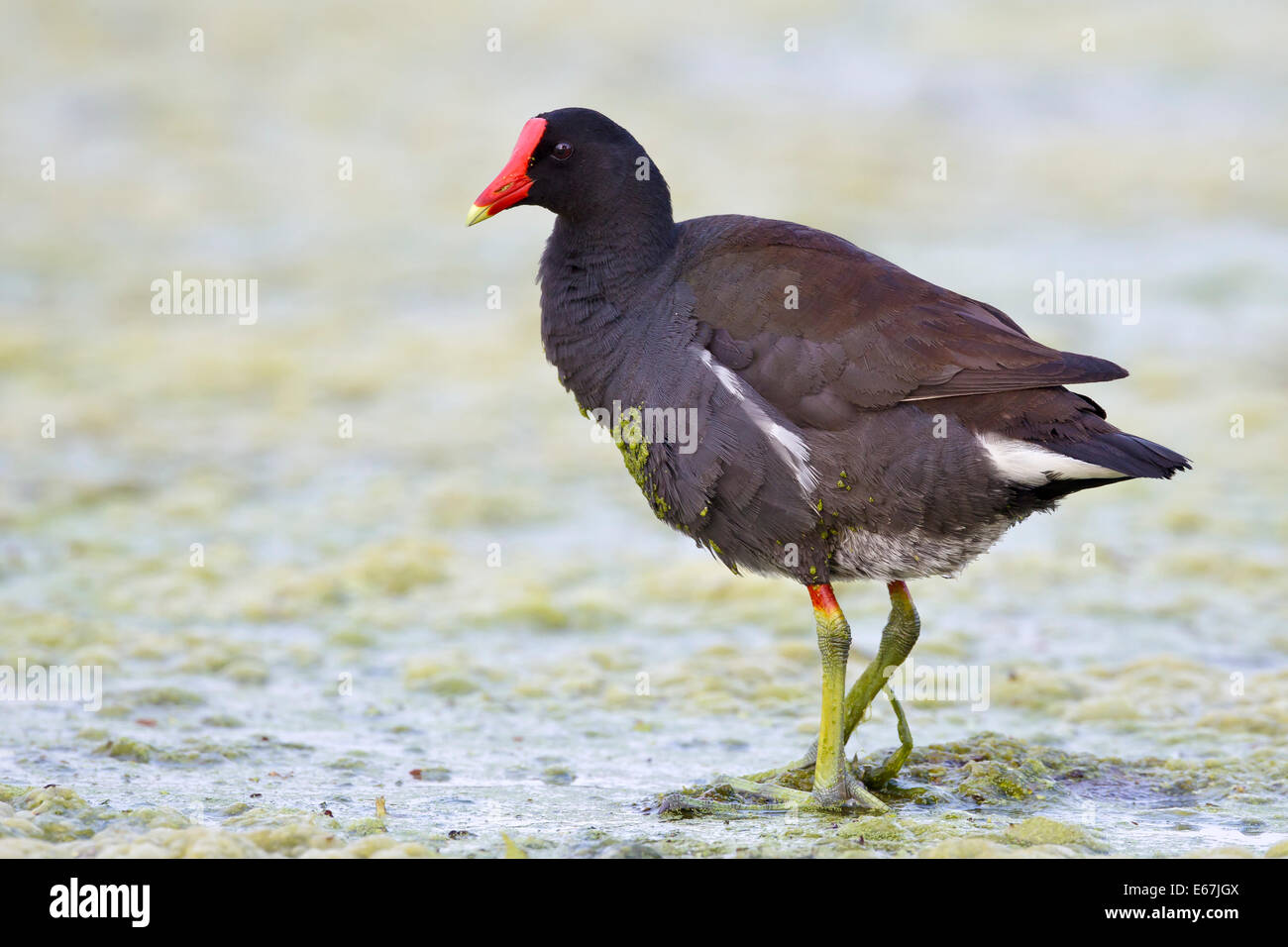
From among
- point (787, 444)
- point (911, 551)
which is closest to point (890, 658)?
point (911, 551)

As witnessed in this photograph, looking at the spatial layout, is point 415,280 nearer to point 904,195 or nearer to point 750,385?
point 904,195

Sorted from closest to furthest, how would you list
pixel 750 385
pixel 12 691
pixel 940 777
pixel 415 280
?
pixel 750 385 → pixel 940 777 → pixel 12 691 → pixel 415 280

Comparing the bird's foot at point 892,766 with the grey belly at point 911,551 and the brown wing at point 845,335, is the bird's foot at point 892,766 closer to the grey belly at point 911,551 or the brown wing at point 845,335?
the grey belly at point 911,551

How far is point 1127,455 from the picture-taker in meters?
4.28

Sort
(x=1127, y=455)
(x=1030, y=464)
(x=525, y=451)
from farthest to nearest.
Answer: (x=525, y=451) < (x=1030, y=464) < (x=1127, y=455)

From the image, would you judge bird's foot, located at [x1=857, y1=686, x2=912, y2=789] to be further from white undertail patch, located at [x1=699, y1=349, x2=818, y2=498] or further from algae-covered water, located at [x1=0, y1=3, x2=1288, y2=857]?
white undertail patch, located at [x1=699, y1=349, x2=818, y2=498]

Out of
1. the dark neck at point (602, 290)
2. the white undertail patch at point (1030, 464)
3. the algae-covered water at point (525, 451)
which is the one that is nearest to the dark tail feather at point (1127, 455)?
the white undertail patch at point (1030, 464)

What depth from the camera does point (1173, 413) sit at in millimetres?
10062

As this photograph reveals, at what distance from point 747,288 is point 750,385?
34cm

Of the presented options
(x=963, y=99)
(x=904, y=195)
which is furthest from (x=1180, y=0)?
(x=904, y=195)

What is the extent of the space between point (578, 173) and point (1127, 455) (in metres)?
2.13

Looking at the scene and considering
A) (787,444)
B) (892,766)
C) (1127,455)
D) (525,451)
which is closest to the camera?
(1127,455)

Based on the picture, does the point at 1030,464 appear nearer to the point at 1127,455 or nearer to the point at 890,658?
the point at 1127,455
